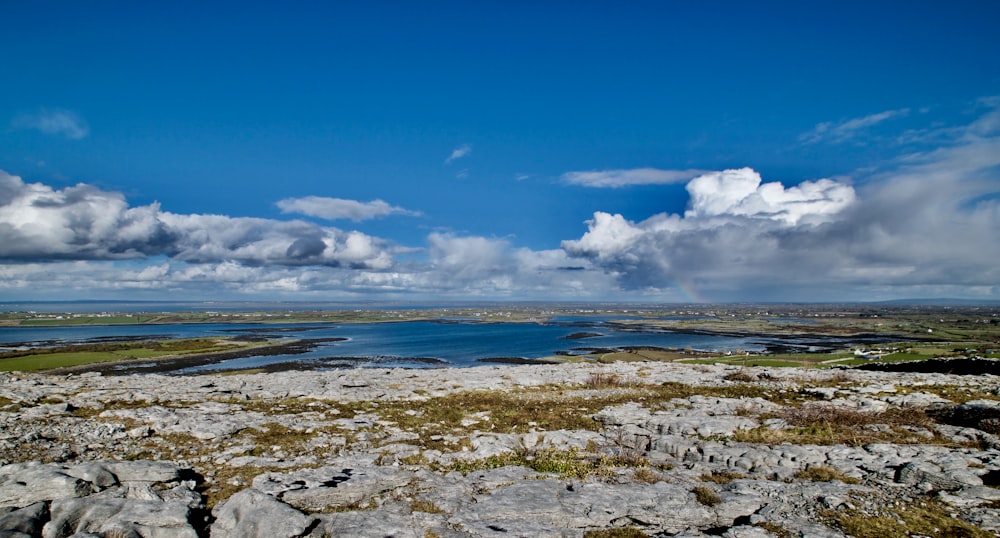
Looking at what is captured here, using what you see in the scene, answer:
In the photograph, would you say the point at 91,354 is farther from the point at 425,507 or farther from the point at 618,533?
the point at 618,533

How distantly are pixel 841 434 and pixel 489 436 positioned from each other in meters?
13.4

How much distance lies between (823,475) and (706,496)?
442 cm

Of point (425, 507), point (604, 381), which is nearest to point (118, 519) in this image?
point (425, 507)

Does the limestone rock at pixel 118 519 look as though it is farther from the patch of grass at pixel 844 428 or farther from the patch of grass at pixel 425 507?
the patch of grass at pixel 844 428

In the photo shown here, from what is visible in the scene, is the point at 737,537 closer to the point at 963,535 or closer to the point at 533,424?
the point at 963,535

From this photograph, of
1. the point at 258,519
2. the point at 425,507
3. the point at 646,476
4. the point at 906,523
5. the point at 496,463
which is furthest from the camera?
the point at 496,463

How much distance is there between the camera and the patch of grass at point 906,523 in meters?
10.1

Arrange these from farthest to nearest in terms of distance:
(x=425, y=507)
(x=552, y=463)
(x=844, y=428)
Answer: (x=844, y=428)
(x=552, y=463)
(x=425, y=507)

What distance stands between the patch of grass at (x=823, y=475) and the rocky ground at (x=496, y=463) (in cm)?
8

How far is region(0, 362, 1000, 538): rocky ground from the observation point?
1082 centimetres

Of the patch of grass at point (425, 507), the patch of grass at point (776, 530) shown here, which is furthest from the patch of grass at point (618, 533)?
the patch of grass at point (425, 507)

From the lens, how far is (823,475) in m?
14.0

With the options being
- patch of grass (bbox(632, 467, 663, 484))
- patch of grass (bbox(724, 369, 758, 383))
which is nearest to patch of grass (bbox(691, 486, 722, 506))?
patch of grass (bbox(632, 467, 663, 484))

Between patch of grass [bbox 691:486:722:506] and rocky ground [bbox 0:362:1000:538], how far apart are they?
11 cm
